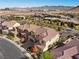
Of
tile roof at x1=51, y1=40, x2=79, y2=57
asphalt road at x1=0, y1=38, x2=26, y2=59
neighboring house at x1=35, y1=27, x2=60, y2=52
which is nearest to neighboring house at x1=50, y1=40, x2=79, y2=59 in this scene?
tile roof at x1=51, y1=40, x2=79, y2=57

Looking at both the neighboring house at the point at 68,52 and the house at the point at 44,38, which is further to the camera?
the house at the point at 44,38

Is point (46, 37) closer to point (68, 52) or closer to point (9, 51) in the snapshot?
point (9, 51)

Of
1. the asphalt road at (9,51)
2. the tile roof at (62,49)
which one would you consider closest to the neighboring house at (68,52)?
the tile roof at (62,49)

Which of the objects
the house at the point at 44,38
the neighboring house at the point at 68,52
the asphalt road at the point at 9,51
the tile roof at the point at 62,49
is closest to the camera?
the neighboring house at the point at 68,52

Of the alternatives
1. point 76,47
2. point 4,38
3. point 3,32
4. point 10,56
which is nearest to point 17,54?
point 10,56

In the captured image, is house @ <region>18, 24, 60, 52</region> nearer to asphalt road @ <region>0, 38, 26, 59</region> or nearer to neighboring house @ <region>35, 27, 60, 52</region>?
neighboring house @ <region>35, 27, 60, 52</region>

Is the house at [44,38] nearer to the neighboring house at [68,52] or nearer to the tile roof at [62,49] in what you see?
the tile roof at [62,49]

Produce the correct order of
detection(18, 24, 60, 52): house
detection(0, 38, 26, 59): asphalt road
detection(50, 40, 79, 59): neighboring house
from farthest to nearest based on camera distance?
detection(18, 24, 60, 52): house → detection(0, 38, 26, 59): asphalt road → detection(50, 40, 79, 59): neighboring house

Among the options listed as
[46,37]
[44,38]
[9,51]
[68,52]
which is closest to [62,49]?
[68,52]
